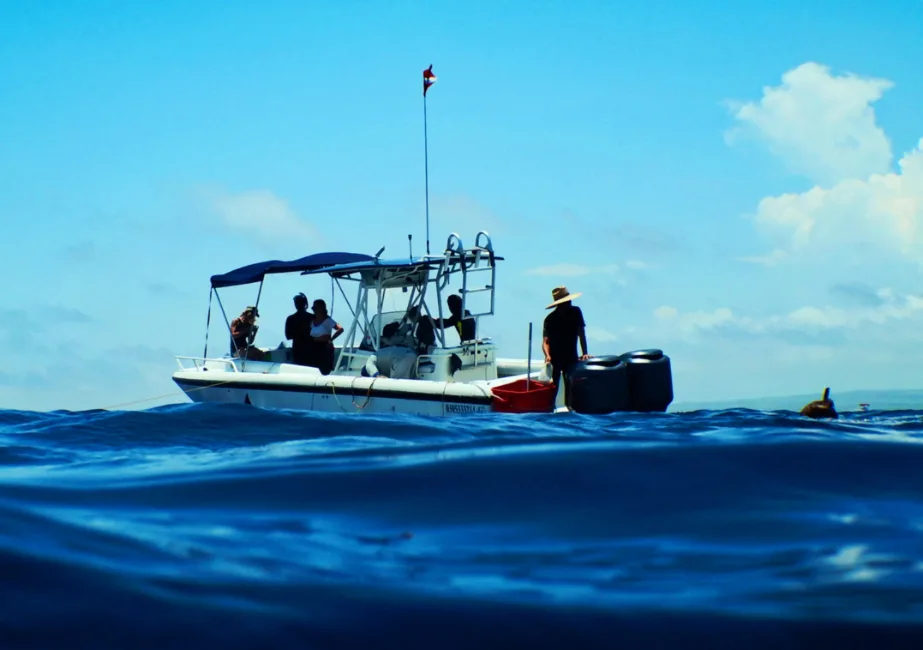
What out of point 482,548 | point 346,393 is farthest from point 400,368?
point 482,548

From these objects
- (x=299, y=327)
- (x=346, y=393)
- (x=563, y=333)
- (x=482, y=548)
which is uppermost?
(x=299, y=327)

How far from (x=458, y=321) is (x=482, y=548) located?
10522 millimetres

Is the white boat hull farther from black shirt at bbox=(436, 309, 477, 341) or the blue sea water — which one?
the blue sea water

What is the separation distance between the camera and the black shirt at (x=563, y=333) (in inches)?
413

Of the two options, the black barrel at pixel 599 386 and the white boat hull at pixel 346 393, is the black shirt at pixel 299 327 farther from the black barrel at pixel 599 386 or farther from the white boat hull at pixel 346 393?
the black barrel at pixel 599 386

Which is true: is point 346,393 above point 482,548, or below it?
above

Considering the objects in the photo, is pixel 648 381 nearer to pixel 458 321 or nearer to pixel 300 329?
pixel 458 321

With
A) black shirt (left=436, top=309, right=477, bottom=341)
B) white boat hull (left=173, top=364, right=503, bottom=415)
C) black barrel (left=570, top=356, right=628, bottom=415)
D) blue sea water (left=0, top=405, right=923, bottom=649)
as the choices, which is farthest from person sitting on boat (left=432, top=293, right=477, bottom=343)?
blue sea water (left=0, top=405, right=923, bottom=649)

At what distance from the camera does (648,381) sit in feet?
33.2

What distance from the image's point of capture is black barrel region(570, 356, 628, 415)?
9664 mm

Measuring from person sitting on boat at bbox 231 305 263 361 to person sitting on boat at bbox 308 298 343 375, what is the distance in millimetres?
1253

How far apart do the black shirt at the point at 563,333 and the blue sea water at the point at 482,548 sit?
6876mm

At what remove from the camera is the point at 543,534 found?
2049mm

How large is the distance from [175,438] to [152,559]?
375 centimetres
